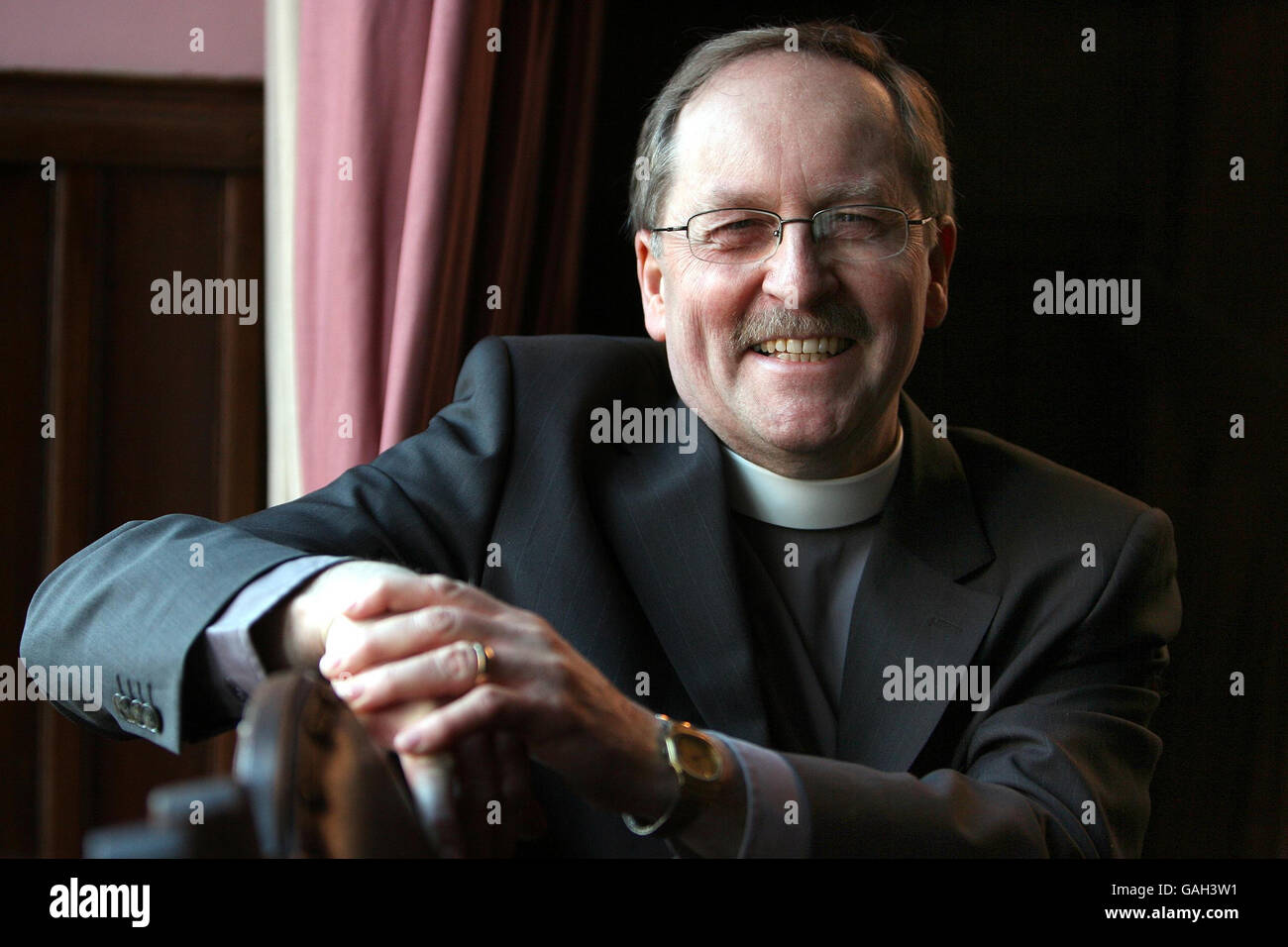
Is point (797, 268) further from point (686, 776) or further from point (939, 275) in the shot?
point (686, 776)

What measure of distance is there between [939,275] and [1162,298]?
619 millimetres

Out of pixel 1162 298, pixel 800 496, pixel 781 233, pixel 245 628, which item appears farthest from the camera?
pixel 1162 298

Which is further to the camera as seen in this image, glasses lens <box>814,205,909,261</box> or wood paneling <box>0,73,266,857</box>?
wood paneling <box>0,73,266,857</box>

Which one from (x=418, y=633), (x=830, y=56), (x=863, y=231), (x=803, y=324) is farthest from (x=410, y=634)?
(x=830, y=56)

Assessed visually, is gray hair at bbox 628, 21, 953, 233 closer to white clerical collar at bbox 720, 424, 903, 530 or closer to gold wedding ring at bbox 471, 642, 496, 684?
white clerical collar at bbox 720, 424, 903, 530

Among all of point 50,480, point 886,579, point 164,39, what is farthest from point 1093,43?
point 50,480

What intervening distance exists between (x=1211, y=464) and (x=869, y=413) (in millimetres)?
841

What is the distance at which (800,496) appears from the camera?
3.99ft

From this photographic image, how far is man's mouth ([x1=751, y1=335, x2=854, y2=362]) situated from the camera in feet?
3.70

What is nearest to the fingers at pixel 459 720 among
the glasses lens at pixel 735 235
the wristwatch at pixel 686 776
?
the wristwatch at pixel 686 776

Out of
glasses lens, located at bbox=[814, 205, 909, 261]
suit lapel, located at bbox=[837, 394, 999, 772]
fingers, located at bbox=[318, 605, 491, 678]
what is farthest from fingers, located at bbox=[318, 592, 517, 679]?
glasses lens, located at bbox=[814, 205, 909, 261]

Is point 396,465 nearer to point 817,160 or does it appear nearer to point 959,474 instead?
point 817,160

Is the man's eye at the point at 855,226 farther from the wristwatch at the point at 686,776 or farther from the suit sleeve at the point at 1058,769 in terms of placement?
the wristwatch at the point at 686,776

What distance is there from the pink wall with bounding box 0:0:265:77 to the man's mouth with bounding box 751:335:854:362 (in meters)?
0.89
